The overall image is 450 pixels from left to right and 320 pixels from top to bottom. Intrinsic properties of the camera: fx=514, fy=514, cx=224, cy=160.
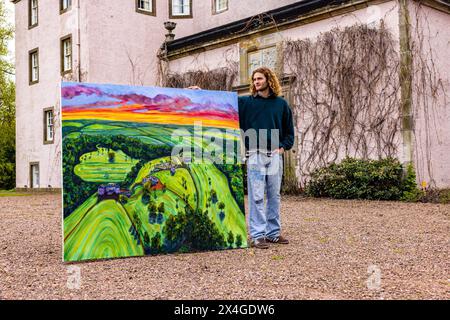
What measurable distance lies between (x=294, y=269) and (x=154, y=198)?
4.99ft

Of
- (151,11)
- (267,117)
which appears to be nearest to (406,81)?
(267,117)

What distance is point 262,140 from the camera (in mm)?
5207

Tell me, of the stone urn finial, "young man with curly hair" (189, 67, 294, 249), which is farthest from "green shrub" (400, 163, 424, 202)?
the stone urn finial

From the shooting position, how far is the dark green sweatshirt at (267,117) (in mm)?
5219

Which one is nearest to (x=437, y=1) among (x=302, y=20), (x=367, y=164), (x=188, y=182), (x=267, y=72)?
(x=302, y=20)

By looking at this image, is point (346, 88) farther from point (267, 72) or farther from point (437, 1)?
point (267, 72)

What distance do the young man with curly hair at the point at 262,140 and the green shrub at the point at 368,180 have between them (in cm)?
562

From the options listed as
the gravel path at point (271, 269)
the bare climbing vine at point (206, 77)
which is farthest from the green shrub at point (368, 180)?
the bare climbing vine at point (206, 77)

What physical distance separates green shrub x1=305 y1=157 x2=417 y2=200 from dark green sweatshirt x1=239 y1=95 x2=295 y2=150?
557cm

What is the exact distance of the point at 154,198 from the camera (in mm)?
4855

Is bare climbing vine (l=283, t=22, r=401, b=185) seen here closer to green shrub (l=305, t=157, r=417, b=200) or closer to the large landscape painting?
green shrub (l=305, t=157, r=417, b=200)

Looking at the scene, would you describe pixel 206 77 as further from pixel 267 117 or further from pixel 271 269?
pixel 271 269

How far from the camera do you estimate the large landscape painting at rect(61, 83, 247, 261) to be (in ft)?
14.9
